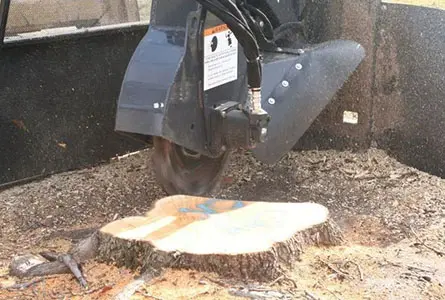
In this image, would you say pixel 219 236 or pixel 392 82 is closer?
pixel 219 236

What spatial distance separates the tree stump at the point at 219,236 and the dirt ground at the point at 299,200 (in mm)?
53

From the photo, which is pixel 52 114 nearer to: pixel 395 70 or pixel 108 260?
pixel 108 260

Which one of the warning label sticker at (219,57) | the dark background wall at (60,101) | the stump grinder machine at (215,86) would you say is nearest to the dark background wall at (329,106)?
the dark background wall at (60,101)

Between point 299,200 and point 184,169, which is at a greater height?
point 184,169

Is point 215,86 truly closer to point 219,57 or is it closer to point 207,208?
point 219,57

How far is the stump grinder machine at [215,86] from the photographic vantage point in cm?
350

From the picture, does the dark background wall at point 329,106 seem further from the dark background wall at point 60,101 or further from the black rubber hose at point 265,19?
the black rubber hose at point 265,19

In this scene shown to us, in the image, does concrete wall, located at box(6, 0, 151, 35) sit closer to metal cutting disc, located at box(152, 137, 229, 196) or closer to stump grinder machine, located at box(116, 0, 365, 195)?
stump grinder machine, located at box(116, 0, 365, 195)

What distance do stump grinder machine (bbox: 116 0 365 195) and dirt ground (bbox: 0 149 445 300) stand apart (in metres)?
0.54

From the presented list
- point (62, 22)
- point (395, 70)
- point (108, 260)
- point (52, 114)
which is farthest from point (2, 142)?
point (395, 70)

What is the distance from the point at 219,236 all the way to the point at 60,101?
2017 mm

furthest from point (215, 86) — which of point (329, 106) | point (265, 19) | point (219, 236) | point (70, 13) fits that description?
point (329, 106)

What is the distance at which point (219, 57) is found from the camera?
3.77 meters

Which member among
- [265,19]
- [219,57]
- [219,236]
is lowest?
[219,236]
